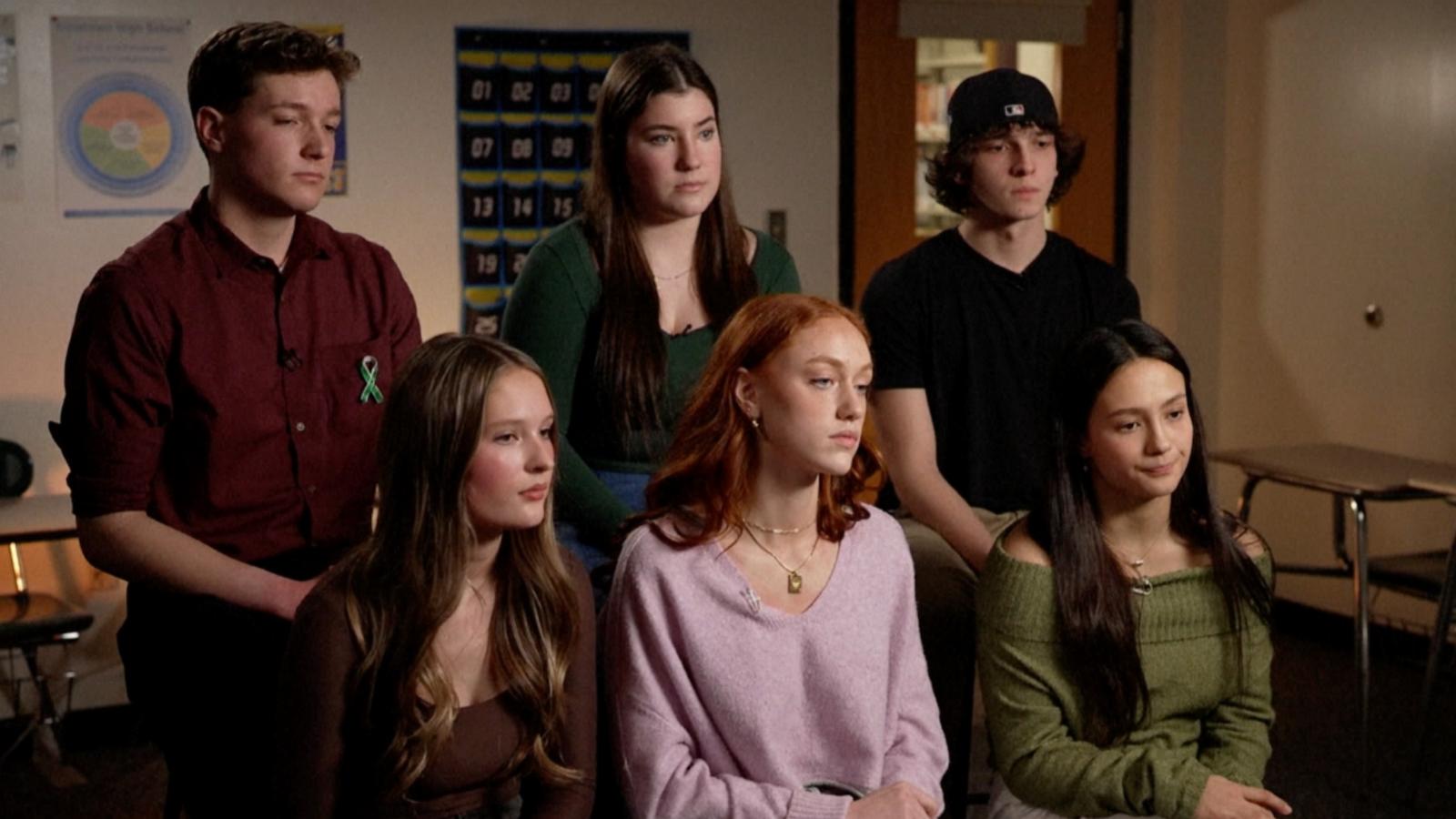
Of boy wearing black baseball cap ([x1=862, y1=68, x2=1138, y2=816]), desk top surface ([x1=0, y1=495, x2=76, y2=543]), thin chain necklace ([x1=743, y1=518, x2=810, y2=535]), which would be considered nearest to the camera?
thin chain necklace ([x1=743, y1=518, x2=810, y2=535])

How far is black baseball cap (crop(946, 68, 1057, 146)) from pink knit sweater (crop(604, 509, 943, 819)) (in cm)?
88

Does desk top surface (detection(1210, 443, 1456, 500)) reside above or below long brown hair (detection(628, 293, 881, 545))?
below

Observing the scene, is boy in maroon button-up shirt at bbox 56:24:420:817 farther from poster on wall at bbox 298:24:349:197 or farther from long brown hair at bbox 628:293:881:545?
poster on wall at bbox 298:24:349:197

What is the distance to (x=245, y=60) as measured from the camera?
217 cm

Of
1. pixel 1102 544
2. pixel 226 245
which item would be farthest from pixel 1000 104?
pixel 226 245

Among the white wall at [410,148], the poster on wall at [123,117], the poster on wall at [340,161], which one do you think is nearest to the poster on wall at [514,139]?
the white wall at [410,148]

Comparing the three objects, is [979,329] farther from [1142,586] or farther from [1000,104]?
[1142,586]

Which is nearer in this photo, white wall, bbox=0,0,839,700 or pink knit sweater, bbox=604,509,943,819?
pink knit sweater, bbox=604,509,943,819

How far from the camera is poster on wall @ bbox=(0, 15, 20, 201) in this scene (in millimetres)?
4234

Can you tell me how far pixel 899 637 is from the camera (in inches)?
89.7

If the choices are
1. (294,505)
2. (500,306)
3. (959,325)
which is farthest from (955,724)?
(500,306)

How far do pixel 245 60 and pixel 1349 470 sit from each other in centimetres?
275

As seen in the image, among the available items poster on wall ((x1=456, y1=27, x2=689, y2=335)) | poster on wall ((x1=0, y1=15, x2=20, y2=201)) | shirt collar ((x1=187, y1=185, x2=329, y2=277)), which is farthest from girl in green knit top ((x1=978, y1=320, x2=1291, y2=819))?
poster on wall ((x1=0, y1=15, x2=20, y2=201))

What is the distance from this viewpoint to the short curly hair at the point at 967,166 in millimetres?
2752
